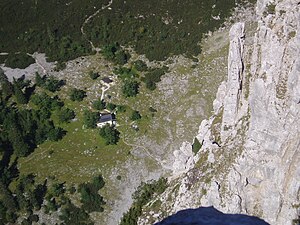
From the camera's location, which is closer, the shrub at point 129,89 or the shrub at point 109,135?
the shrub at point 109,135

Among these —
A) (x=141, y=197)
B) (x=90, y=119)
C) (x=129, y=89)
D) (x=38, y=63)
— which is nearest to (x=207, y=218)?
(x=141, y=197)

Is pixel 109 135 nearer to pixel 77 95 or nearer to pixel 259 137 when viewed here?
pixel 77 95

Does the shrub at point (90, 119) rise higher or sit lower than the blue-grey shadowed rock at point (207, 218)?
lower

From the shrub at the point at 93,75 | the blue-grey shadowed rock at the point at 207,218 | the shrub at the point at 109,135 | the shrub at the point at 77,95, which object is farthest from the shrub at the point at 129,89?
the blue-grey shadowed rock at the point at 207,218

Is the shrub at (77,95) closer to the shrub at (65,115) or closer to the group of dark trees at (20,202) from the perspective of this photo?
the shrub at (65,115)

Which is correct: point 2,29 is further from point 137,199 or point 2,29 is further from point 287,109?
point 287,109

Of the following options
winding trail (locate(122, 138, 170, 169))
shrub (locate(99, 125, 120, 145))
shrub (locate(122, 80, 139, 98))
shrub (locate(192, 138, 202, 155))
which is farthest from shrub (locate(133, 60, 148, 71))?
shrub (locate(192, 138, 202, 155))

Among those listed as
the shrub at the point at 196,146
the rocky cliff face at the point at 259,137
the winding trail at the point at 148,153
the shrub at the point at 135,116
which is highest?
the rocky cliff face at the point at 259,137
